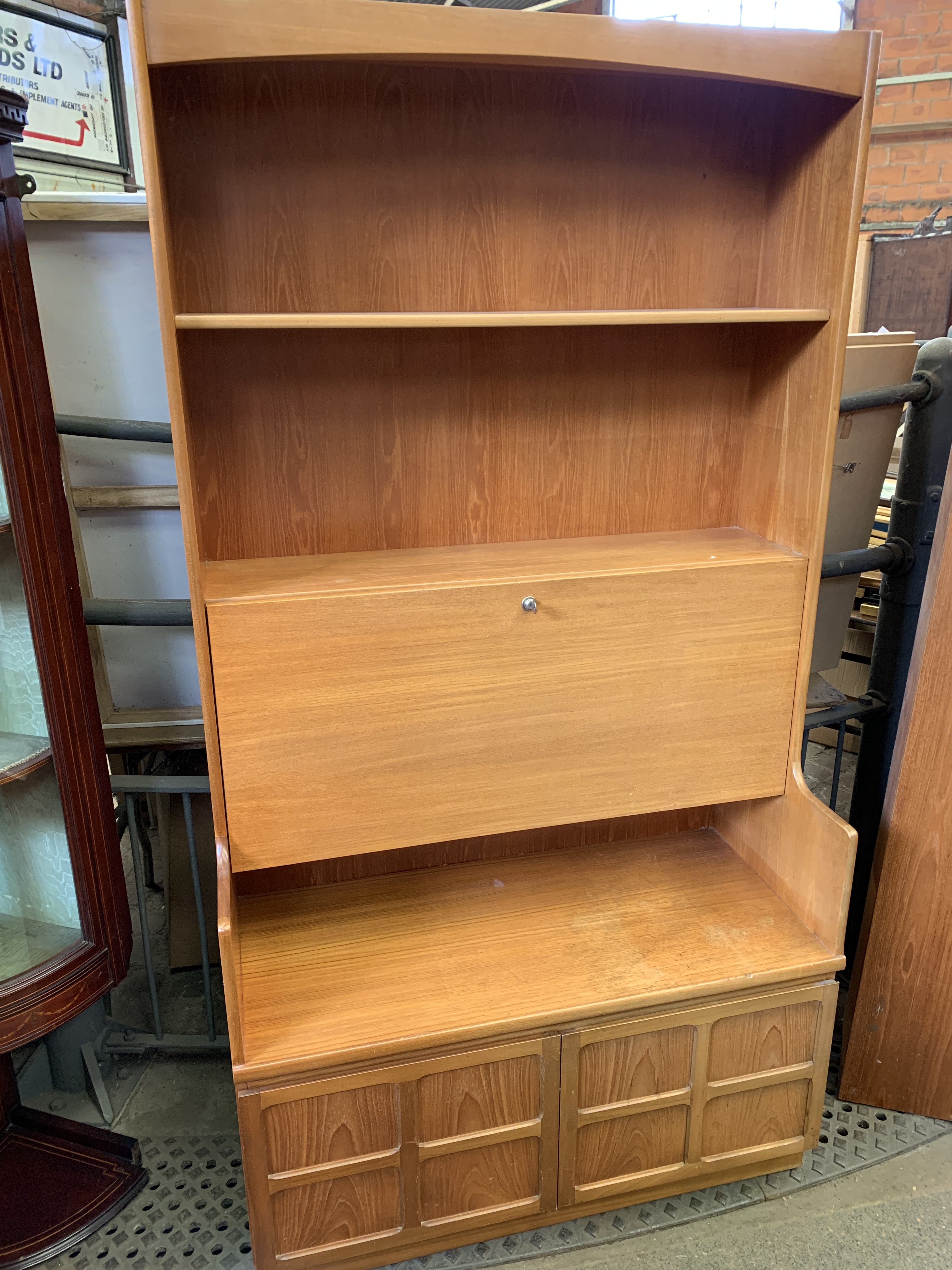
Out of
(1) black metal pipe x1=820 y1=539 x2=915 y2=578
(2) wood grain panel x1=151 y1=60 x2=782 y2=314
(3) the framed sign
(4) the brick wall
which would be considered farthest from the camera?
(4) the brick wall

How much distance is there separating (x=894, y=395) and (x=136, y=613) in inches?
57.8

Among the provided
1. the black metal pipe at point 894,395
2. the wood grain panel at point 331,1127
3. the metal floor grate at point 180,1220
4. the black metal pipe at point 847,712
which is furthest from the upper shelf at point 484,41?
the metal floor grate at point 180,1220

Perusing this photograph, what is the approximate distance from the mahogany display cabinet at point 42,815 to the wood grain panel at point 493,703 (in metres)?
0.32

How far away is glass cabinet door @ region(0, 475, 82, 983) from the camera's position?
1422 mm

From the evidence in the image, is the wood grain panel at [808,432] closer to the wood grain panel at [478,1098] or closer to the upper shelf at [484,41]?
the upper shelf at [484,41]

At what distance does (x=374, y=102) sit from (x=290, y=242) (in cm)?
23

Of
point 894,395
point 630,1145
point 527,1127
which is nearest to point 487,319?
point 894,395

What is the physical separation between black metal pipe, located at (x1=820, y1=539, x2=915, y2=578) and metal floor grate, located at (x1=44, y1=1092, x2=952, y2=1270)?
107 centimetres

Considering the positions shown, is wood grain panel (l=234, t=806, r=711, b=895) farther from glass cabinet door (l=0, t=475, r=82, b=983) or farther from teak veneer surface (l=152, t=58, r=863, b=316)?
teak veneer surface (l=152, t=58, r=863, b=316)

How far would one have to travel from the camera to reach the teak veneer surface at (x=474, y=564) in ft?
4.31

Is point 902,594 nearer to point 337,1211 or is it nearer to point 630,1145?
point 630,1145

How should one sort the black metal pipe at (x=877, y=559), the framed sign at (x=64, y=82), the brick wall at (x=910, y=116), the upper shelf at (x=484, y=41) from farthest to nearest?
the brick wall at (x=910, y=116) < the framed sign at (x=64, y=82) < the black metal pipe at (x=877, y=559) < the upper shelf at (x=484, y=41)

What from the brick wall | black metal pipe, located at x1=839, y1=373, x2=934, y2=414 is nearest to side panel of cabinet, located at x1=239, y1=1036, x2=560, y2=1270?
black metal pipe, located at x1=839, y1=373, x2=934, y2=414

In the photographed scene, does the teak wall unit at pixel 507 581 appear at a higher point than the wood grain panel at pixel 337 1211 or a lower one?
higher
